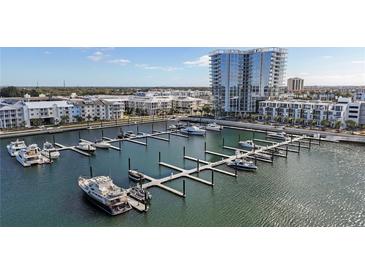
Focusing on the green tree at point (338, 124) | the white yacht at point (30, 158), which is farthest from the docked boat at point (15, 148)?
the green tree at point (338, 124)

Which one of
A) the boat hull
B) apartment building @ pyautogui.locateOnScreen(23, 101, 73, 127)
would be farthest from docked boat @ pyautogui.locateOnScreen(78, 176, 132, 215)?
apartment building @ pyautogui.locateOnScreen(23, 101, 73, 127)

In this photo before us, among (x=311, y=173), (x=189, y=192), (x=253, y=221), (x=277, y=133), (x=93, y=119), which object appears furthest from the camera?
(x=93, y=119)

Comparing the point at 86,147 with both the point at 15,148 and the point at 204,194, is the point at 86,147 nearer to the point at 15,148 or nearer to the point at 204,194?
the point at 15,148

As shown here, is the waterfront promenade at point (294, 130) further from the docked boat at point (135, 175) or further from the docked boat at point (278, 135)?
the docked boat at point (135, 175)

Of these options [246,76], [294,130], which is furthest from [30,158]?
[246,76]

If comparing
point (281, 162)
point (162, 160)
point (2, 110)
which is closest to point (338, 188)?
point (281, 162)

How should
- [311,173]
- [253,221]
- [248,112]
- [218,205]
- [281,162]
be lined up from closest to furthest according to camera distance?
[253,221] → [218,205] → [311,173] → [281,162] → [248,112]

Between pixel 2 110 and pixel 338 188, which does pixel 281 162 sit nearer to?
Answer: pixel 338 188
